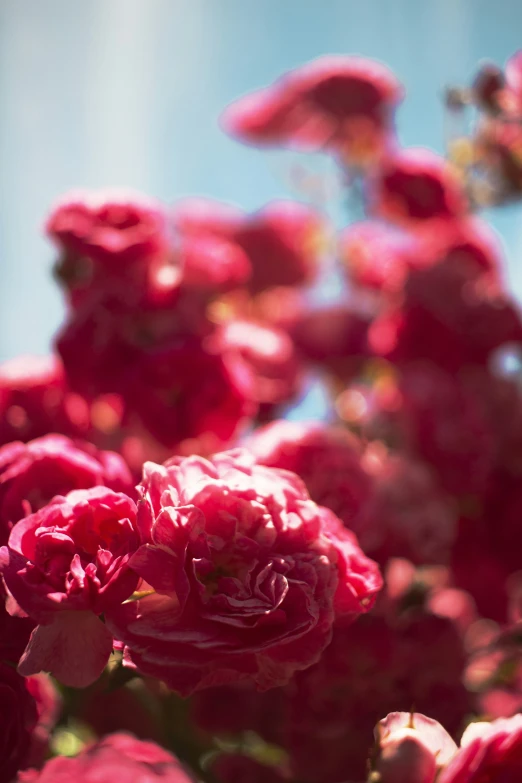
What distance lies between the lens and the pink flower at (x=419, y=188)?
0.88 metres

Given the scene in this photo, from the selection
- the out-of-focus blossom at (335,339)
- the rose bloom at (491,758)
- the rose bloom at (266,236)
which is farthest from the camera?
the rose bloom at (266,236)

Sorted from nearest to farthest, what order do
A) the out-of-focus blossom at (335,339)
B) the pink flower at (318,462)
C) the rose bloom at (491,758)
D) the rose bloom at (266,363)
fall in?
1. the rose bloom at (491,758)
2. the pink flower at (318,462)
3. the rose bloom at (266,363)
4. the out-of-focus blossom at (335,339)

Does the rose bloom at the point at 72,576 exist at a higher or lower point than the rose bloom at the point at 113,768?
higher

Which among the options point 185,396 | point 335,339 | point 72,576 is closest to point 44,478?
point 72,576

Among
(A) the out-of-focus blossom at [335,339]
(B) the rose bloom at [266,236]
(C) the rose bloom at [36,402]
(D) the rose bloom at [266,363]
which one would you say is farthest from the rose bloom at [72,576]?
(B) the rose bloom at [266,236]

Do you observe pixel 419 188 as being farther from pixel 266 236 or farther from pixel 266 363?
pixel 266 363

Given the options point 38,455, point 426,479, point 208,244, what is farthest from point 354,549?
point 208,244

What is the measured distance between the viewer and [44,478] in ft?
1.27

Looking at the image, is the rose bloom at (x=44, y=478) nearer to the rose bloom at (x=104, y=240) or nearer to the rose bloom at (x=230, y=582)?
the rose bloom at (x=230, y=582)

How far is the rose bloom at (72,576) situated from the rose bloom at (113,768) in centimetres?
4

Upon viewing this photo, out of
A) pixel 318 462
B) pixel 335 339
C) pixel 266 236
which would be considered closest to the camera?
pixel 318 462

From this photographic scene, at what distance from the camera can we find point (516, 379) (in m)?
0.81

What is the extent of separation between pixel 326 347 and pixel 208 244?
18 cm

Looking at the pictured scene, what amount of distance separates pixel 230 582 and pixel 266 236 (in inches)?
27.5
